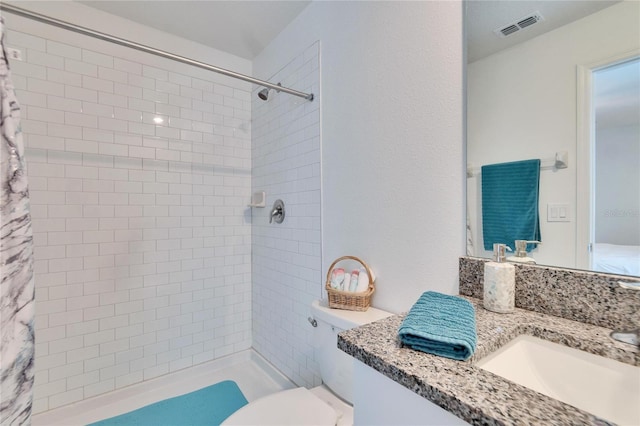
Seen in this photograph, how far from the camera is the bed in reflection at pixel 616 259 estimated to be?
70 centimetres

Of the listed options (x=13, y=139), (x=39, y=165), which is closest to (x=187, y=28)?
(x=39, y=165)

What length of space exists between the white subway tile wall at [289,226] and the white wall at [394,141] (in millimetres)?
111

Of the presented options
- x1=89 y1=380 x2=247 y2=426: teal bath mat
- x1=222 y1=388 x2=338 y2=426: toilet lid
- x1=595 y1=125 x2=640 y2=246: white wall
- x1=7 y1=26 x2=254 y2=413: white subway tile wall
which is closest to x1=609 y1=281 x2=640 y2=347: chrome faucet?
x1=595 y1=125 x2=640 y2=246: white wall

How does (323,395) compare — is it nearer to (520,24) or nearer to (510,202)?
(510,202)

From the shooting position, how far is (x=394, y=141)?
119 cm

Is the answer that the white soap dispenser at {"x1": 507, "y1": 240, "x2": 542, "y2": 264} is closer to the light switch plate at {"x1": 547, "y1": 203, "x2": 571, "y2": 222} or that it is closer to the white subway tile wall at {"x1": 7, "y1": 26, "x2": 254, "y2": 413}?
the light switch plate at {"x1": 547, "y1": 203, "x2": 571, "y2": 222}

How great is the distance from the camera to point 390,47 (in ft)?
3.97

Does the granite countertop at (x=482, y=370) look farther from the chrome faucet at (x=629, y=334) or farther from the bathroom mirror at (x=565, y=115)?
the bathroom mirror at (x=565, y=115)

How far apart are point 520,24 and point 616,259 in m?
0.74

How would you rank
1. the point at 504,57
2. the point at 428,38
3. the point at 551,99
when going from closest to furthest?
the point at 551,99 → the point at 504,57 → the point at 428,38

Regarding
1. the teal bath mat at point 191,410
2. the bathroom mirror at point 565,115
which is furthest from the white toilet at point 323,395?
the teal bath mat at point 191,410

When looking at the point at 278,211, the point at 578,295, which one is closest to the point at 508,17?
the point at 578,295

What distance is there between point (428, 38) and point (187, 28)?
164cm

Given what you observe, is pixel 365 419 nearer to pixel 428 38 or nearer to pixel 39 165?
pixel 428 38
